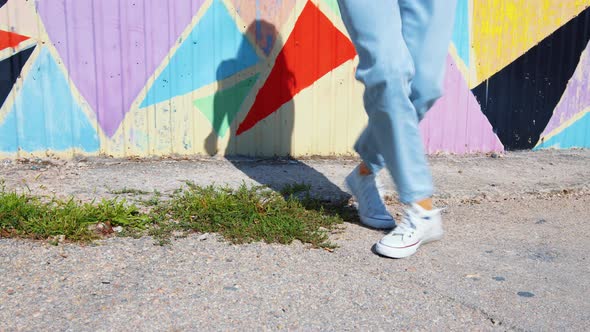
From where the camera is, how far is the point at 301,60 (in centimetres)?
401

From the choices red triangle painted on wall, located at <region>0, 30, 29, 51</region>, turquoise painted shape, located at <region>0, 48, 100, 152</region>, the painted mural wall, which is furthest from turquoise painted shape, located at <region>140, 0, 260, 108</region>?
red triangle painted on wall, located at <region>0, 30, 29, 51</region>

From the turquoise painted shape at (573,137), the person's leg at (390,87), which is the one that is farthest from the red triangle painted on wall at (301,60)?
the turquoise painted shape at (573,137)

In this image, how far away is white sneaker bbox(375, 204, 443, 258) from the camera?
7.97 feet

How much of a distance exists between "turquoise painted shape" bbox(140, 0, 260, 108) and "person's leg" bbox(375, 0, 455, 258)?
162 centimetres

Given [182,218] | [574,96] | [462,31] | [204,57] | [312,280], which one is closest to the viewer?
[312,280]

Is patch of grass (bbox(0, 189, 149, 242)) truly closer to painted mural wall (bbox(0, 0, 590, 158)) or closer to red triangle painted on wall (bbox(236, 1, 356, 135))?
painted mural wall (bbox(0, 0, 590, 158))

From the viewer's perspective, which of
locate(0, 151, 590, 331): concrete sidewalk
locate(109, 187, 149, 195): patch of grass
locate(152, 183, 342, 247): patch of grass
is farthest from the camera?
locate(109, 187, 149, 195): patch of grass

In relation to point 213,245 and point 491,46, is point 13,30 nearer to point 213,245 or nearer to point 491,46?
point 213,245

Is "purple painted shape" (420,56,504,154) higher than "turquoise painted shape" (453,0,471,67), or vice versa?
"turquoise painted shape" (453,0,471,67)

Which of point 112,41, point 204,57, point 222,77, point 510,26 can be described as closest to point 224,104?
point 222,77

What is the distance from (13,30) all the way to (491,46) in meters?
3.12

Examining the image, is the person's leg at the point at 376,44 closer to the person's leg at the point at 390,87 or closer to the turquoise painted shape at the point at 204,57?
the person's leg at the point at 390,87

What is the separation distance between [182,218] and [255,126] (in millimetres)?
1375

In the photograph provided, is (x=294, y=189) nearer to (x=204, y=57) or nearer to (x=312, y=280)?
(x=312, y=280)
